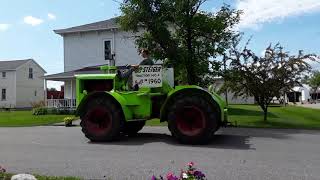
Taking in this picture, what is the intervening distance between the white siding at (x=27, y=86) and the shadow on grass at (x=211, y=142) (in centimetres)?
5383

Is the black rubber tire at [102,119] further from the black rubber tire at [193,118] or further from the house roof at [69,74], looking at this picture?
the house roof at [69,74]

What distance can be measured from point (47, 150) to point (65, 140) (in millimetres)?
2211

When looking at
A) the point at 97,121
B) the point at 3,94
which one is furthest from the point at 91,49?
the point at 3,94

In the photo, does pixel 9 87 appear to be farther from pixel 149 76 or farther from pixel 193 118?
pixel 193 118

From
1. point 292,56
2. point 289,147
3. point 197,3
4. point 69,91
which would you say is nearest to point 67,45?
point 69,91

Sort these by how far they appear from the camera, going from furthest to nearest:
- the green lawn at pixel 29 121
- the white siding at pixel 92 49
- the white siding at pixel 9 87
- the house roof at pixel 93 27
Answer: the white siding at pixel 9 87
the house roof at pixel 93 27
the white siding at pixel 92 49
the green lawn at pixel 29 121

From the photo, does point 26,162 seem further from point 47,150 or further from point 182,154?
point 182,154

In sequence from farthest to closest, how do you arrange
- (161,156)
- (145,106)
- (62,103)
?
(62,103) < (145,106) < (161,156)

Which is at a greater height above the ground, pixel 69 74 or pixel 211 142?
pixel 69 74

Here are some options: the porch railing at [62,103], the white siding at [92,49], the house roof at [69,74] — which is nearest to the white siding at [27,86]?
the white siding at [92,49]

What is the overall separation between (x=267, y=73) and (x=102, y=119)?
944 cm

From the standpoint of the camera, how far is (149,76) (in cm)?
1391

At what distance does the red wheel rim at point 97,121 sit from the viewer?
543 inches

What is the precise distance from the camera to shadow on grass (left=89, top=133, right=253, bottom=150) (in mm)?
12594
